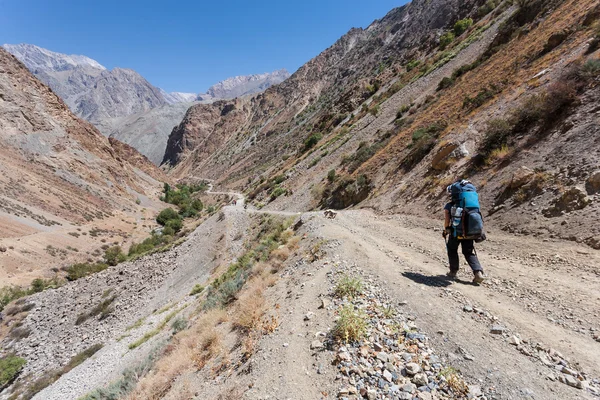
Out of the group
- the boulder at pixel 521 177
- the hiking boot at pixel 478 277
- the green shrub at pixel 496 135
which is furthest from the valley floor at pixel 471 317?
the green shrub at pixel 496 135

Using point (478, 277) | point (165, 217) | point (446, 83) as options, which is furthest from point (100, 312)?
point (165, 217)

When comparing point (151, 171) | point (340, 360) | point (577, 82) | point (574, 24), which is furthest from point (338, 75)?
point (340, 360)

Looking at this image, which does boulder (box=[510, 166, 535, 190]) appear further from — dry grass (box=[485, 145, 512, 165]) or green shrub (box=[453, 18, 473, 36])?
green shrub (box=[453, 18, 473, 36])

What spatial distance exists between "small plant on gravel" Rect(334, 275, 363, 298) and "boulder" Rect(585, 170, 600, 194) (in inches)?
241

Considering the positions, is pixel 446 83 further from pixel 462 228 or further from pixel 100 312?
pixel 100 312

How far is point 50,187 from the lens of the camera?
48.3 metres

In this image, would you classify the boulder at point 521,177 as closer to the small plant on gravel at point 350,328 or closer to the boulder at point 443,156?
the boulder at point 443,156

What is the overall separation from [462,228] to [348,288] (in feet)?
8.86

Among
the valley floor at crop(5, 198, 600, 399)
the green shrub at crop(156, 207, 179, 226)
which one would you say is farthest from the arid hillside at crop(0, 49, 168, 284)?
the valley floor at crop(5, 198, 600, 399)

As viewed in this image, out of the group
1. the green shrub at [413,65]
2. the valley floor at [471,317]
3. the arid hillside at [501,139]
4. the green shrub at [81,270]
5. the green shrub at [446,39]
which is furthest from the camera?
the green shrub at [413,65]

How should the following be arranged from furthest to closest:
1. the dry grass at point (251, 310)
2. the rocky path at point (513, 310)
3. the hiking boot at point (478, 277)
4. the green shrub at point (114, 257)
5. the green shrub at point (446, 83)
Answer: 1. the green shrub at point (114, 257)
2. the green shrub at point (446, 83)
3. the dry grass at point (251, 310)
4. the hiking boot at point (478, 277)
5. the rocky path at point (513, 310)

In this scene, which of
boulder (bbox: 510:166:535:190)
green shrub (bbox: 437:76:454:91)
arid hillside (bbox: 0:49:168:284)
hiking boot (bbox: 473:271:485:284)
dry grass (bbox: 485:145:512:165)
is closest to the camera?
hiking boot (bbox: 473:271:485:284)

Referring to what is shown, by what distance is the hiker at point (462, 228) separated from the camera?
235 inches

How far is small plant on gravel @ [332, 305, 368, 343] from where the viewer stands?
14.5 feet
